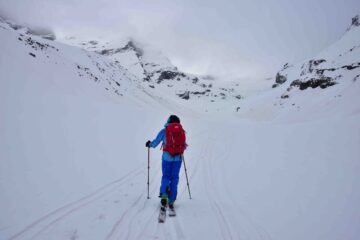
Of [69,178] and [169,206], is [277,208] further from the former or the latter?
[69,178]

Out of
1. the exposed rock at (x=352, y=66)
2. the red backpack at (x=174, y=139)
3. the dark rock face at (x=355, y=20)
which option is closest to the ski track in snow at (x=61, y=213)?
the red backpack at (x=174, y=139)

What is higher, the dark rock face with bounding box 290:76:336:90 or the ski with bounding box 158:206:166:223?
the dark rock face with bounding box 290:76:336:90

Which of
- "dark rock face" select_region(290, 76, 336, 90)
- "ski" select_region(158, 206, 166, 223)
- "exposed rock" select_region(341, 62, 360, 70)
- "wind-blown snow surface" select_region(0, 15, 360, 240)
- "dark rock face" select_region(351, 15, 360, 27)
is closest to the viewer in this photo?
"wind-blown snow surface" select_region(0, 15, 360, 240)

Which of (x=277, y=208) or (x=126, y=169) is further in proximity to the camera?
(x=126, y=169)

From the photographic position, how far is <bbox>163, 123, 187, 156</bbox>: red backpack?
6.34 m

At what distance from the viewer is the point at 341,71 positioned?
4934 cm

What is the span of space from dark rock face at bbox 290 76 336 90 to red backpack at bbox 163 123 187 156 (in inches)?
1982

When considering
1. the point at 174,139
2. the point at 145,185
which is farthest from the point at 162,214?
the point at 145,185

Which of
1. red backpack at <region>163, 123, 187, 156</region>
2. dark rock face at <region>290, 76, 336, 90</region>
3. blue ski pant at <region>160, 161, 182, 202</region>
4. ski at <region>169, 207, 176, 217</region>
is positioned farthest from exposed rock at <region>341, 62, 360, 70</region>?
ski at <region>169, 207, 176, 217</region>

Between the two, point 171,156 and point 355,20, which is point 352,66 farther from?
point 171,156

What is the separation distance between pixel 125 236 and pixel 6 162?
15.6 ft

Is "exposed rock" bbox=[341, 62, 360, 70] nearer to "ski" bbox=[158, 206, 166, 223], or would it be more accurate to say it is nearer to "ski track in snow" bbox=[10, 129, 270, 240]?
"ski track in snow" bbox=[10, 129, 270, 240]

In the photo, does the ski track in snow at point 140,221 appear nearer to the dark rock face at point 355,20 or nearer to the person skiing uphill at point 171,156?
the person skiing uphill at point 171,156

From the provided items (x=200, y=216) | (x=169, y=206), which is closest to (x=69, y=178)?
(x=169, y=206)
